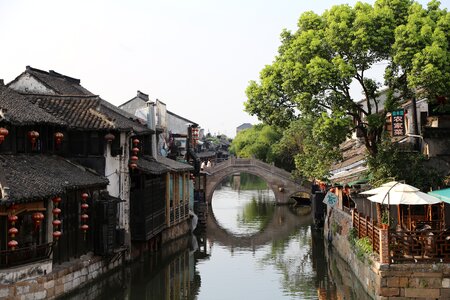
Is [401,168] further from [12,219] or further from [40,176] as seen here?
[12,219]

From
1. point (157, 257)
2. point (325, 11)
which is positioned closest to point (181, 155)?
point (157, 257)

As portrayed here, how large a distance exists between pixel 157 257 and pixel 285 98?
8.73 metres

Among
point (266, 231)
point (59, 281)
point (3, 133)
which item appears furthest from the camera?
point (266, 231)

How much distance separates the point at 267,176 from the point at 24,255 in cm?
3403

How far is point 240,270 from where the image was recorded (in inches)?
925

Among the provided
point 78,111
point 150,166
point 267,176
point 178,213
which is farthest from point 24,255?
point 267,176

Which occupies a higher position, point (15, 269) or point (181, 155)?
point (181, 155)

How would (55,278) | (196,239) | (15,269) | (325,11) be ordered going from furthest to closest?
(196,239) → (325,11) → (55,278) → (15,269)

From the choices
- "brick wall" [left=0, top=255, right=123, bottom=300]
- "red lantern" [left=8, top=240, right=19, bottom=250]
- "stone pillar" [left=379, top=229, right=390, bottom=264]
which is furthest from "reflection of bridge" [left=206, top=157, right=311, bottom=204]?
"red lantern" [left=8, top=240, right=19, bottom=250]

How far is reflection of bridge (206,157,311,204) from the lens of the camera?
47.9 m

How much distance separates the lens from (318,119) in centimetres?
2289

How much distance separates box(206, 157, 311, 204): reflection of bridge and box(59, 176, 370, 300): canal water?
1047 cm

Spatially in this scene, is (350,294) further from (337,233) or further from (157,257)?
(157,257)

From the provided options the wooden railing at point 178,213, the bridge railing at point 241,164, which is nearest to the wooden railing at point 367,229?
the wooden railing at point 178,213
